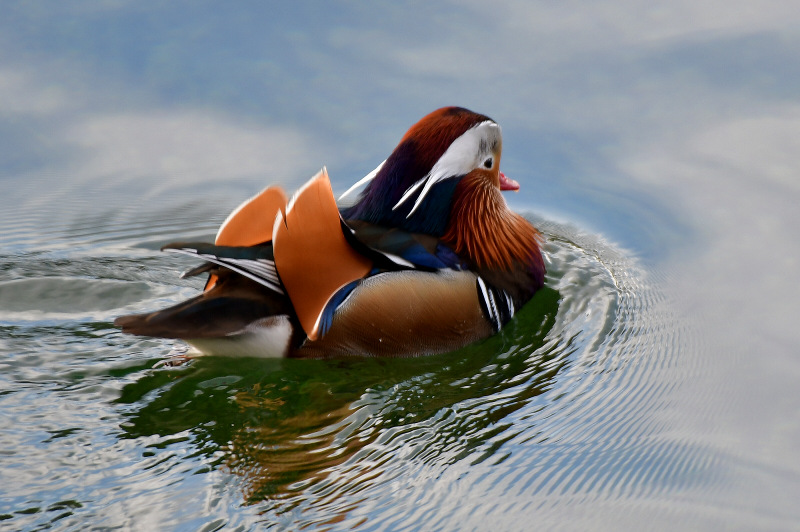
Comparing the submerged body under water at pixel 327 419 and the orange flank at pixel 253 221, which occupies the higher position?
the orange flank at pixel 253 221

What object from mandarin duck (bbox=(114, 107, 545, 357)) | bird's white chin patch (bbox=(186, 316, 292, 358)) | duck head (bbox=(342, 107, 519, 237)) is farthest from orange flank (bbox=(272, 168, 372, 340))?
duck head (bbox=(342, 107, 519, 237))

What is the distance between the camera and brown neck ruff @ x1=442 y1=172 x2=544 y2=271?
4.71 m

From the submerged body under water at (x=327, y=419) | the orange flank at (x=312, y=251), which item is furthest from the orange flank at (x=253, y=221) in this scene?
the submerged body under water at (x=327, y=419)

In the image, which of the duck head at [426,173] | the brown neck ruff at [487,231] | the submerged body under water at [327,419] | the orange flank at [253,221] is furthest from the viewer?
the brown neck ruff at [487,231]

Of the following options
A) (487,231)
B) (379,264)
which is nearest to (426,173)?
(487,231)

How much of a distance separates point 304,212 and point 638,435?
5.36 feet

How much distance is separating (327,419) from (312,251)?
712 millimetres

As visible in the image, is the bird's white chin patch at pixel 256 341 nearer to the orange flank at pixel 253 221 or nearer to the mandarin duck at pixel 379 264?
the mandarin duck at pixel 379 264

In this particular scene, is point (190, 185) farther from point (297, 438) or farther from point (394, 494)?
point (394, 494)

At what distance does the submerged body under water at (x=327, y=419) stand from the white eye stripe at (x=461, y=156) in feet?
2.59

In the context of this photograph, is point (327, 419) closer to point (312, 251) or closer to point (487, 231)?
point (312, 251)

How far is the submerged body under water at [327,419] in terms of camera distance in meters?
3.18

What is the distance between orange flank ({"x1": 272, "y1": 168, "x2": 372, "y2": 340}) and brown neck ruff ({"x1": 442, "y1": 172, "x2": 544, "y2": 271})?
0.80 metres

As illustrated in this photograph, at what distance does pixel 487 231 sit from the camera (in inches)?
188
